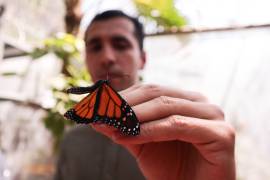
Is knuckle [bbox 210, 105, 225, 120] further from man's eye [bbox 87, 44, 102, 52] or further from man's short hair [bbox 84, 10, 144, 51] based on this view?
man's short hair [bbox 84, 10, 144, 51]

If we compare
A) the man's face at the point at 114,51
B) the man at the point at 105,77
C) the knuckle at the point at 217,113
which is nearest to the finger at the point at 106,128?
the knuckle at the point at 217,113

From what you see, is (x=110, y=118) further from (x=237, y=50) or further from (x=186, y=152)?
(x=237, y=50)

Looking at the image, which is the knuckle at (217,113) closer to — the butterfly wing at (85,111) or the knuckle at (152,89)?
the knuckle at (152,89)

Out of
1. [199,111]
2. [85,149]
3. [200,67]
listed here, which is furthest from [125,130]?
[200,67]

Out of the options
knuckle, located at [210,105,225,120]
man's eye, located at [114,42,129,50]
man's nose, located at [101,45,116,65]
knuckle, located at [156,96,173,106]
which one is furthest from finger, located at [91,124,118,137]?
man's eye, located at [114,42,129,50]

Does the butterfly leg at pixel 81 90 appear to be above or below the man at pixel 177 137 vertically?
above

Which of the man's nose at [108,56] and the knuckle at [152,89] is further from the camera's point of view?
the man's nose at [108,56]

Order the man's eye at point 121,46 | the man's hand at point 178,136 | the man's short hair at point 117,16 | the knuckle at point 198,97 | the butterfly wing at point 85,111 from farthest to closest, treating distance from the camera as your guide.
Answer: the man's short hair at point 117,16, the man's eye at point 121,46, the knuckle at point 198,97, the man's hand at point 178,136, the butterfly wing at point 85,111
